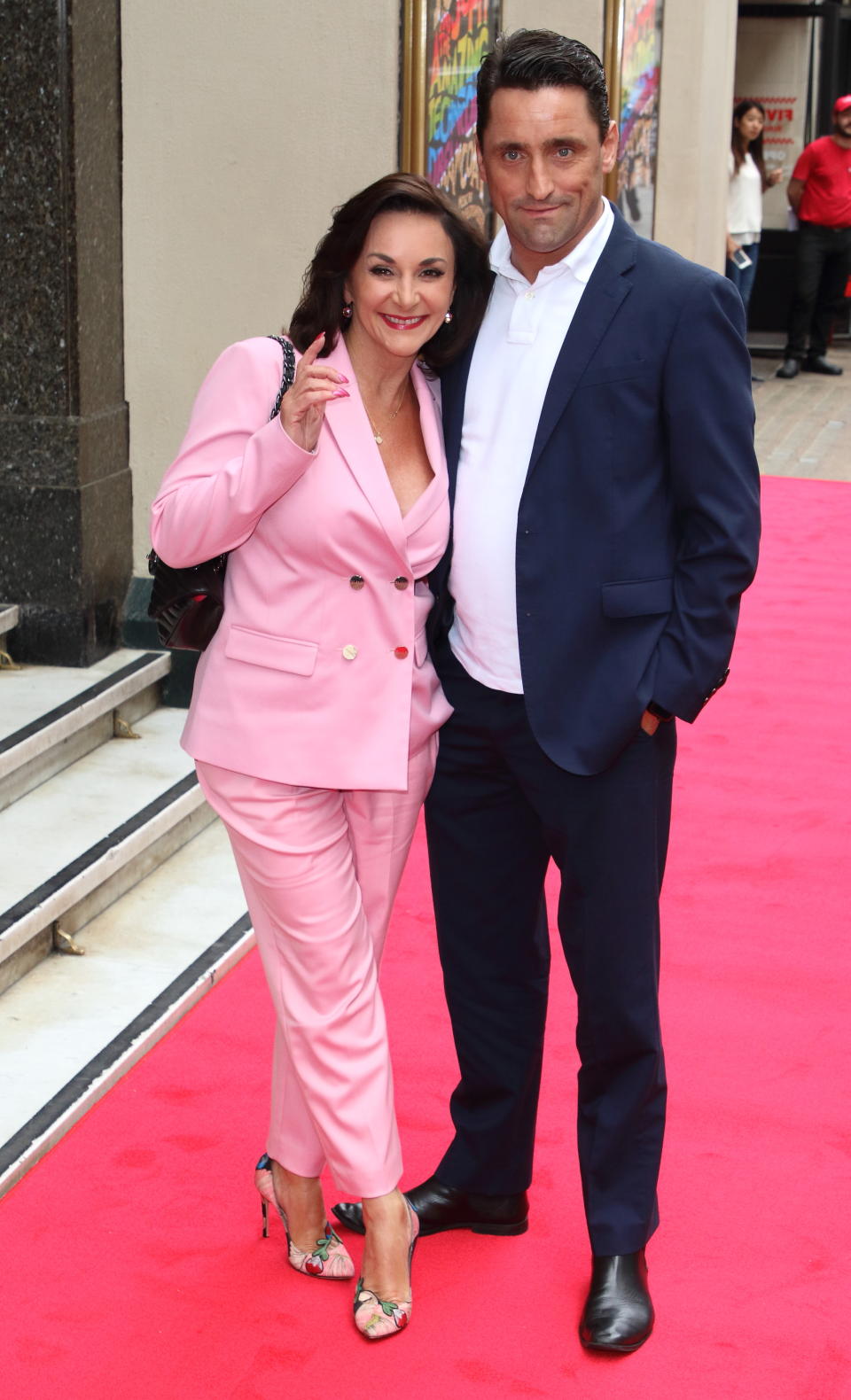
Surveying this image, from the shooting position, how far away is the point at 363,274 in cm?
268

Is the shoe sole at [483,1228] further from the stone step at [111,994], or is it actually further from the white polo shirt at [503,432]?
the white polo shirt at [503,432]

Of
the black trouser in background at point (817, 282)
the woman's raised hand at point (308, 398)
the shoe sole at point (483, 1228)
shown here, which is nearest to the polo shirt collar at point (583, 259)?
the woman's raised hand at point (308, 398)

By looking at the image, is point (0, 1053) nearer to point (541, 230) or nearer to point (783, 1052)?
point (783, 1052)

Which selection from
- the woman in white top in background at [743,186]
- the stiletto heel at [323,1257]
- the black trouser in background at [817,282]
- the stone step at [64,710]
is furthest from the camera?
the black trouser in background at [817,282]

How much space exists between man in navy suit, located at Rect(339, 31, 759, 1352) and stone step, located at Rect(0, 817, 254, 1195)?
1.03 metres

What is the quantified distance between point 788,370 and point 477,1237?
11732 mm

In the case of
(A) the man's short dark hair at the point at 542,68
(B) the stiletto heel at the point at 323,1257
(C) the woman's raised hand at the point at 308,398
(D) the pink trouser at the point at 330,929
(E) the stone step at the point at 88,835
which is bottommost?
(B) the stiletto heel at the point at 323,1257

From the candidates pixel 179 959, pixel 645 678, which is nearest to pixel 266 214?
pixel 179 959

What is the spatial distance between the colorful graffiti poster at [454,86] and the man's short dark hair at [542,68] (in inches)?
114

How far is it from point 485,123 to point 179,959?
2.24m

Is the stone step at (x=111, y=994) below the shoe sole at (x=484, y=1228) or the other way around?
the other way around

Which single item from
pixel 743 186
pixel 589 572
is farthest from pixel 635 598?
pixel 743 186

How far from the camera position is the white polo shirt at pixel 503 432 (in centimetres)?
268

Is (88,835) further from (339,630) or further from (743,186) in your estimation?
(743,186)
